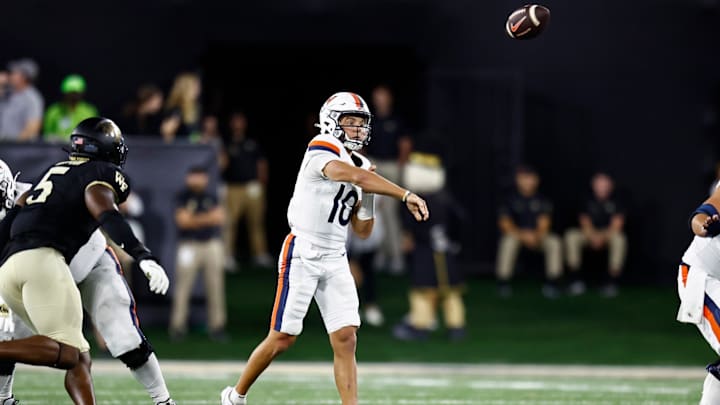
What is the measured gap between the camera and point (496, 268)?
58.2ft

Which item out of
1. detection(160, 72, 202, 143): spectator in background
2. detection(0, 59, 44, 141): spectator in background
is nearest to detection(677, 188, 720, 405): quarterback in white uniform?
detection(160, 72, 202, 143): spectator in background

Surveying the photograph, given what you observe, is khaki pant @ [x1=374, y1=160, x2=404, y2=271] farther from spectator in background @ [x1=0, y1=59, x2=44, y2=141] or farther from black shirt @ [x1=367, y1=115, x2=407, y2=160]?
spectator in background @ [x1=0, y1=59, x2=44, y2=141]

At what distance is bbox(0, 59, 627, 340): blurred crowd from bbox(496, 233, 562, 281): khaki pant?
0.01 metres

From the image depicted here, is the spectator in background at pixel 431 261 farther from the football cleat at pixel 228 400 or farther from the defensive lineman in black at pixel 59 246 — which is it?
the defensive lineman in black at pixel 59 246

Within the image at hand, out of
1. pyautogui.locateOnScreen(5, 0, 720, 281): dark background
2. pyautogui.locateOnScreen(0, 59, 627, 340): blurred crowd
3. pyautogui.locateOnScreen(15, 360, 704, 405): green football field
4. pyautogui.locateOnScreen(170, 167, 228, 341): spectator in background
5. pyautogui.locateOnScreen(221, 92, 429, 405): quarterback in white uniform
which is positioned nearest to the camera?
pyautogui.locateOnScreen(221, 92, 429, 405): quarterback in white uniform

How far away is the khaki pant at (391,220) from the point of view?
16.5m

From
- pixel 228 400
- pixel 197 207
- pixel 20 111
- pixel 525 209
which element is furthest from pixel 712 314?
pixel 525 209

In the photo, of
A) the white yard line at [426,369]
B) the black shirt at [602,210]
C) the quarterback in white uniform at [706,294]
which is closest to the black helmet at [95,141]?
the quarterback in white uniform at [706,294]

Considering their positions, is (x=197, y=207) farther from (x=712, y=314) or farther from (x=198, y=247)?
(x=712, y=314)

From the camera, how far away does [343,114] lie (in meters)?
7.78

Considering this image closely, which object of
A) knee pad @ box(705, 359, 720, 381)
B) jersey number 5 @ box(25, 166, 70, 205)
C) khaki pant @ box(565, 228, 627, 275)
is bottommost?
khaki pant @ box(565, 228, 627, 275)

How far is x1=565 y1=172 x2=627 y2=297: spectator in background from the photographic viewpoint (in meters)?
17.0

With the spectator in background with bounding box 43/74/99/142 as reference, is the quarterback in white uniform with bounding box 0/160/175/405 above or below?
below

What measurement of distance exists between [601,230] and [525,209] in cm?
117
